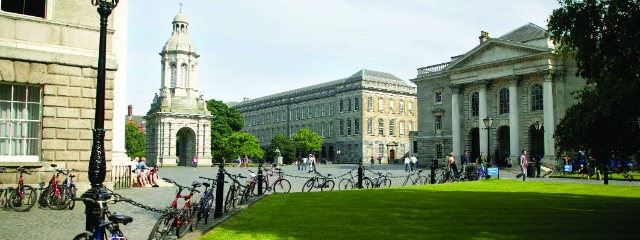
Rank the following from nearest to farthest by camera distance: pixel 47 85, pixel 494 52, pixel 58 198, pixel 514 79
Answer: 1. pixel 58 198
2. pixel 47 85
3. pixel 514 79
4. pixel 494 52

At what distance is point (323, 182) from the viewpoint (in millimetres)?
19625

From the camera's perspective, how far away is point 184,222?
864 centimetres

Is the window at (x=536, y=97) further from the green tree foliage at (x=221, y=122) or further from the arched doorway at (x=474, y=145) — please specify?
the green tree foliage at (x=221, y=122)

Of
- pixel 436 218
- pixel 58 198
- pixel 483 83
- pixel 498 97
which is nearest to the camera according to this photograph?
pixel 436 218

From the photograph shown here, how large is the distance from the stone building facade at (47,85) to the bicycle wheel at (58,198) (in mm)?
1071

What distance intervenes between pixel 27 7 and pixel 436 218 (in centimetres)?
1229

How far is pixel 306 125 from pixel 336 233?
8922cm

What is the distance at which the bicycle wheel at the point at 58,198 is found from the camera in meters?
12.8

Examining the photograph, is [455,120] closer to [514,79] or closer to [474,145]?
[474,145]

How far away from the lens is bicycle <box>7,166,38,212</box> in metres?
12.4

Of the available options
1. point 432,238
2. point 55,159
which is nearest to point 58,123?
point 55,159

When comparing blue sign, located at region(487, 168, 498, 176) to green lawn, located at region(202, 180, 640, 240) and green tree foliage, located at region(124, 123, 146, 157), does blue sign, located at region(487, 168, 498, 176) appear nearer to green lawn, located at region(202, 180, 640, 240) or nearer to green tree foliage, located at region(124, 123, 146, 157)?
green lawn, located at region(202, 180, 640, 240)

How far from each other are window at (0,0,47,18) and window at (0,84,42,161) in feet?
6.88

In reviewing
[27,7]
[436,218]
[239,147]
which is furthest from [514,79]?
[27,7]
